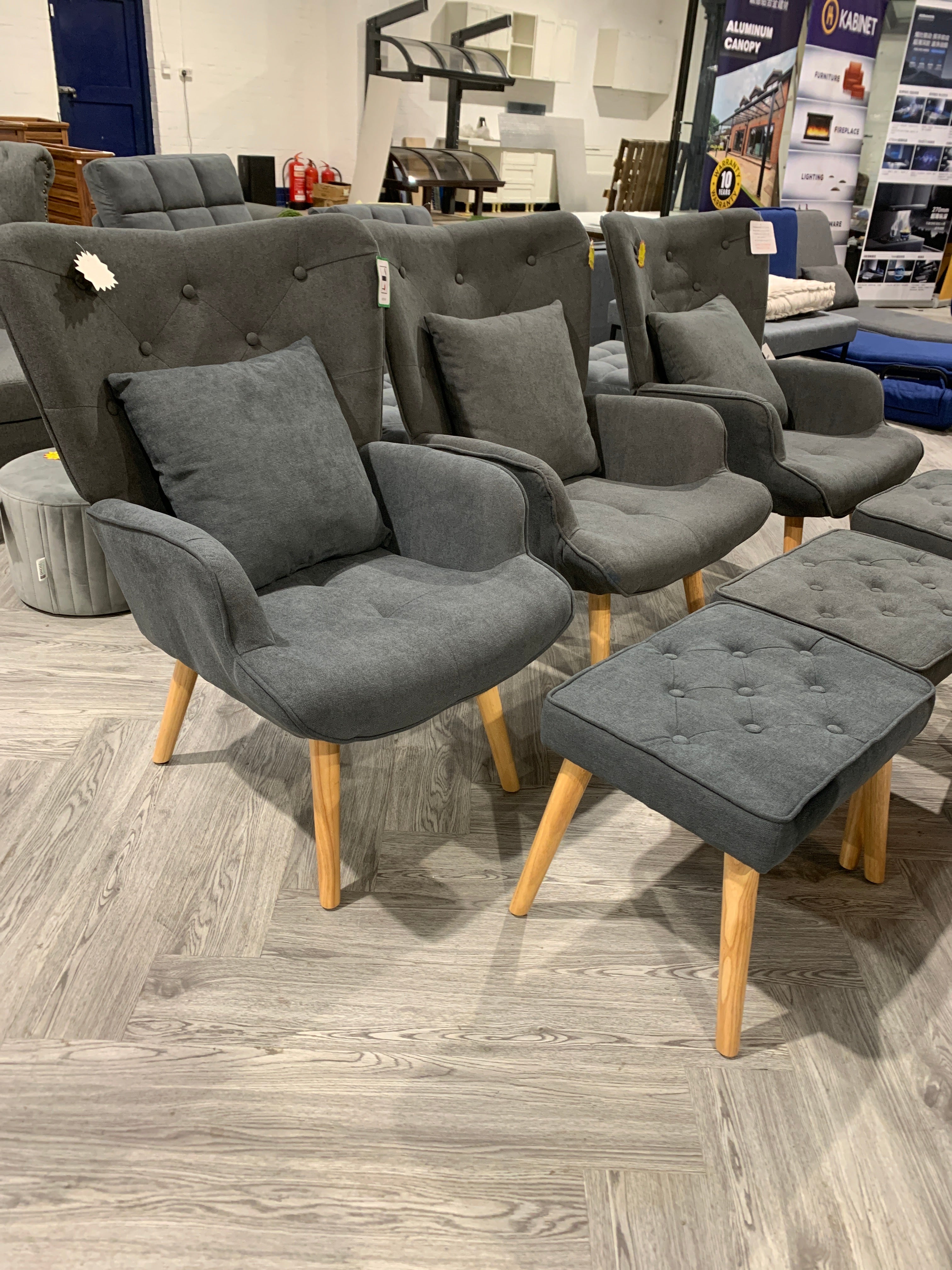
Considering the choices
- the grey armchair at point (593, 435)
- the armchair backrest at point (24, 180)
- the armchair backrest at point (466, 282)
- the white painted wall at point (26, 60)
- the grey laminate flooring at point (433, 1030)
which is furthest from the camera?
the white painted wall at point (26, 60)

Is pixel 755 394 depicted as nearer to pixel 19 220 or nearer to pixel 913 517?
pixel 913 517

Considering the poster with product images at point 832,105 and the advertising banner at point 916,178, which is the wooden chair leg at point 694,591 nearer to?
the poster with product images at point 832,105

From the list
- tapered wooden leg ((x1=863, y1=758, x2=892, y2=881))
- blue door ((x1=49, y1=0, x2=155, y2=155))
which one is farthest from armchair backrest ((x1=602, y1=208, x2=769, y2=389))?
blue door ((x1=49, y1=0, x2=155, y2=155))

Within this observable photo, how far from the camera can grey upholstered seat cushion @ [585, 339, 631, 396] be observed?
3.34 m

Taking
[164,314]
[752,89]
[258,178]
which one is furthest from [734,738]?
[258,178]

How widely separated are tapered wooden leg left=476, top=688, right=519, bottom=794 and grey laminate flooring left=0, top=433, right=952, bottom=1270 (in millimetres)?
48

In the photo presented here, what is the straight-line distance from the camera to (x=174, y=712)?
1.91 meters

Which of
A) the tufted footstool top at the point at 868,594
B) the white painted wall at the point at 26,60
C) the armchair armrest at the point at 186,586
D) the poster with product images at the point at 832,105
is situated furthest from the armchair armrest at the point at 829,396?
the white painted wall at the point at 26,60

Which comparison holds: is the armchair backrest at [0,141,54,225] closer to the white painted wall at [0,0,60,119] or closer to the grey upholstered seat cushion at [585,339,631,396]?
the grey upholstered seat cushion at [585,339,631,396]

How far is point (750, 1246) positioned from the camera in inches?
45.6

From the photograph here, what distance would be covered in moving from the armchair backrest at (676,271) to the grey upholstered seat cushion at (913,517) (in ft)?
2.30

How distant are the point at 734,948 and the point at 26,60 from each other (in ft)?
23.8

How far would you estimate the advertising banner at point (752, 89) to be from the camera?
19.4 feet

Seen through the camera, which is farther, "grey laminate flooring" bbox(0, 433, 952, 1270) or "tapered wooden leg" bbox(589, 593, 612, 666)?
"tapered wooden leg" bbox(589, 593, 612, 666)
